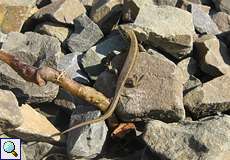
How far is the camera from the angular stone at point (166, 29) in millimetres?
5059

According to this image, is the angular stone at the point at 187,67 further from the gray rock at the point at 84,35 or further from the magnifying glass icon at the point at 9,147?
the magnifying glass icon at the point at 9,147

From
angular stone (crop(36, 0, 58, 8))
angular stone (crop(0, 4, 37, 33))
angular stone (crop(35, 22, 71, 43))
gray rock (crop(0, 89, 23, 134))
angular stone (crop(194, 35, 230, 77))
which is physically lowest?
angular stone (crop(194, 35, 230, 77))

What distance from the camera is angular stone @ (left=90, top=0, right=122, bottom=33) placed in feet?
18.5

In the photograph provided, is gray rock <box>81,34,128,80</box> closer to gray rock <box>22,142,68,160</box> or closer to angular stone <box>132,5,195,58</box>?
angular stone <box>132,5,195,58</box>

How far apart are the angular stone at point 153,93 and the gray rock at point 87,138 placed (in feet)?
0.85

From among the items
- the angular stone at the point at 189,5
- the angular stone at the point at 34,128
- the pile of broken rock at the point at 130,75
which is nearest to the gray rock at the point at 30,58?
the pile of broken rock at the point at 130,75

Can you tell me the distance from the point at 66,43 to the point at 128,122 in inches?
45.6

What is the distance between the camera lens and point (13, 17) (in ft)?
19.0

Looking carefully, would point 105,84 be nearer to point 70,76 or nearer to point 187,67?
point 70,76

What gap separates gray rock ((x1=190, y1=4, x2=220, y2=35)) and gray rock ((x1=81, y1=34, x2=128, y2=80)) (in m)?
0.76

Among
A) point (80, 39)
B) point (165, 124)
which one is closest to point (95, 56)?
point (80, 39)

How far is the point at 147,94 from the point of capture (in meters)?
4.73

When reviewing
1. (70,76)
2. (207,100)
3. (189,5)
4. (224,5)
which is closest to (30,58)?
(70,76)


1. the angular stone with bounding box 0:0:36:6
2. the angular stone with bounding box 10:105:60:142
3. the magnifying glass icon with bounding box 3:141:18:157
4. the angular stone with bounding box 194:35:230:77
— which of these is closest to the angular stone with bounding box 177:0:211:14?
the angular stone with bounding box 194:35:230:77
